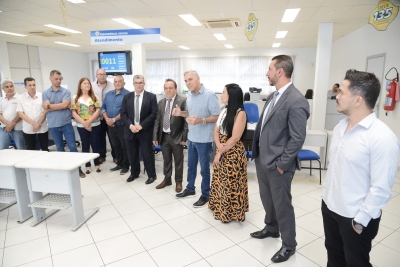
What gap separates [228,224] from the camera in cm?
272

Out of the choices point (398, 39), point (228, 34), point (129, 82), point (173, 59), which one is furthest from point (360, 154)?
point (129, 82)

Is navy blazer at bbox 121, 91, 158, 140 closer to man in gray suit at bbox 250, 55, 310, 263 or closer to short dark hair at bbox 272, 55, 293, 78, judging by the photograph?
man in gray suit at bbox 250, 55, 310, 263

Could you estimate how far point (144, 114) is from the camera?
12.2 feet

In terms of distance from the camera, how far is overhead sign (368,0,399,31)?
2.80 metres

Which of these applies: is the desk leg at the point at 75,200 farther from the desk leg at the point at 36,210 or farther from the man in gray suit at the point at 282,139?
the man in gray suit at the point at 282,139

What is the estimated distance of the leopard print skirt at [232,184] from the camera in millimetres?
2584

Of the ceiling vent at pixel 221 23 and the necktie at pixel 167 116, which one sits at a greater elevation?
the ceiling vent at pixel 221 23

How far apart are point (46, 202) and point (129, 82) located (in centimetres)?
1202

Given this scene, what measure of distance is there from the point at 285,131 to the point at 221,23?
565cm

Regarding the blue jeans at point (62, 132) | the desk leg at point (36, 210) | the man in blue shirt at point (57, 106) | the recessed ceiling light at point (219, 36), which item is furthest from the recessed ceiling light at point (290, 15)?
the desk leg at point (36, 210)

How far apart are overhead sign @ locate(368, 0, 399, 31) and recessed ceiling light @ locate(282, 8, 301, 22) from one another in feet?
9.39

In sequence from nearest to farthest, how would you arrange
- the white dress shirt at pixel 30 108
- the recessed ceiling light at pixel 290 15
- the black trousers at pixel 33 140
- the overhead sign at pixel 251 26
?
the white dress shirt at pixel 30 108 < the black trousers at pixel 33 140 < the overhead sign at pixel 251 26 < the recessed ceiling light at pixel 290 15

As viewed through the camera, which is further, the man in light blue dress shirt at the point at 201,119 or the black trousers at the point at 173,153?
the black trousers at the point at 173,153

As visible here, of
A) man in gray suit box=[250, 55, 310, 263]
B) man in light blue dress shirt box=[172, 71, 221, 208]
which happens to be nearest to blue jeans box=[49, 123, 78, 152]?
man in light blue dress shirt box=[172, 71, 221, 208]
